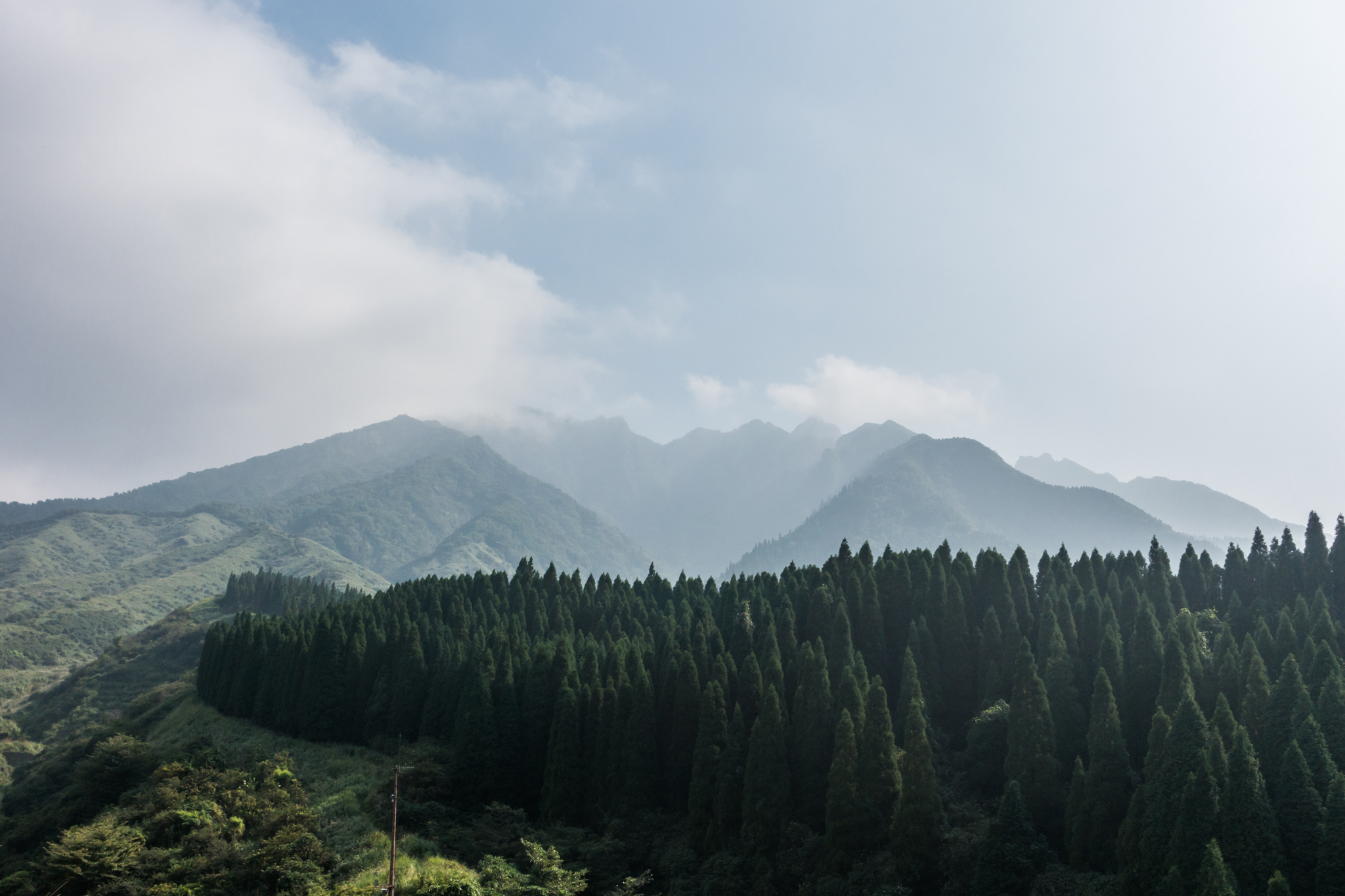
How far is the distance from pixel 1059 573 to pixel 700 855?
151ft

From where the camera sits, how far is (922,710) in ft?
172

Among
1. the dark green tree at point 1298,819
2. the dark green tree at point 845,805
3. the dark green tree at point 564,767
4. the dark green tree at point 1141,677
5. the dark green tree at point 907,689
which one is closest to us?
the dark green tree at point 1298,819

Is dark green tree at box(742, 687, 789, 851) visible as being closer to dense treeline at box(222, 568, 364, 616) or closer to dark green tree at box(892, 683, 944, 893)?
dark green tree at box(892, 683, 944, 893)

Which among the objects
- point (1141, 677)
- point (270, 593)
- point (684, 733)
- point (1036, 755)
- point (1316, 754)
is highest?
point (270, 593)

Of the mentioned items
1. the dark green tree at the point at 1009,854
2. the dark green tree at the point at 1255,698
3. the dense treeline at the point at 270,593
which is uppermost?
the dense treeline at the point at 270,593

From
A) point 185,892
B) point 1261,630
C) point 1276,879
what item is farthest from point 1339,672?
point 185,892

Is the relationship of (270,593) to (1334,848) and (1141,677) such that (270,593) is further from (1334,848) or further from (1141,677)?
(1334,848)

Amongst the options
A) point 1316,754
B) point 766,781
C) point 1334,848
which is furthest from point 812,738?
point 1334,848

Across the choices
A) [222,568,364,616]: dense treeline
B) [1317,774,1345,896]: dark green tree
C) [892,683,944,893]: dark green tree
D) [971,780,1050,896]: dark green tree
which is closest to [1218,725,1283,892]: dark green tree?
[1317,774,1345,896]: dark green tree

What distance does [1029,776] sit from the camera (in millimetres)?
50719

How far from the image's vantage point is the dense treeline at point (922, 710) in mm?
39906

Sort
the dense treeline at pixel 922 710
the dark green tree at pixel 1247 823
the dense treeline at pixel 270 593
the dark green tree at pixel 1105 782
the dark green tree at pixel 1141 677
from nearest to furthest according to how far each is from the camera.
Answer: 1. the dark green tree at pixel 1247 823
2. the dense treeline at pixel 922 710
3. the dark green tree at pixel 1105 782
4. the dark green tree at pixel 1141 677
5. the dense treeline at pixel 270 593

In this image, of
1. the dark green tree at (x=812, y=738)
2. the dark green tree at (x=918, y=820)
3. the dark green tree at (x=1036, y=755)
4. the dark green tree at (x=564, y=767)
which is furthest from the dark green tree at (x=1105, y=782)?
the dark green tree at (x=564, y=767)

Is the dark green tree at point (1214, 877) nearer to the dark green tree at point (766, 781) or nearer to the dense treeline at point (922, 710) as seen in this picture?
the dense treeline at point (922, 710)
